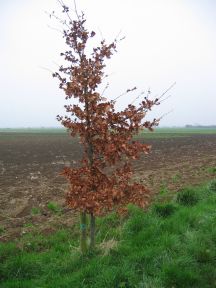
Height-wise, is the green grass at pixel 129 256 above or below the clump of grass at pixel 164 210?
below

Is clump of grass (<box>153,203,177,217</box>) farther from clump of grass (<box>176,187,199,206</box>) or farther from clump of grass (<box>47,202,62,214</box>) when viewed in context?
clump of grass (<box>47,202,62,214</box>)

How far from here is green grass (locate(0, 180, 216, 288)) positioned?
6008 mm

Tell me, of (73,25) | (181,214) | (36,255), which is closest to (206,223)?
(181,214)

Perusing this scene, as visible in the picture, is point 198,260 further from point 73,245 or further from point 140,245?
point 73,245

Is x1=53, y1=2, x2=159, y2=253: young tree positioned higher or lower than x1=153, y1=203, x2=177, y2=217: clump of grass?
higher

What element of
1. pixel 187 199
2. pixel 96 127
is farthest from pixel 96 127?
pixel 187 199

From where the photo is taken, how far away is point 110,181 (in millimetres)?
6875

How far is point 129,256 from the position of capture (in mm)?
6832

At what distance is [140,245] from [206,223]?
6.18 ft

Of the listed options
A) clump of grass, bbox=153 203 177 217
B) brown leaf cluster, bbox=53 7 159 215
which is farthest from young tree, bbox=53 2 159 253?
clump of grass, bbox=153 203 177 217

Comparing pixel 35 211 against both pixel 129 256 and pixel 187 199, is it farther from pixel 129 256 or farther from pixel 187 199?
pixel 129 256

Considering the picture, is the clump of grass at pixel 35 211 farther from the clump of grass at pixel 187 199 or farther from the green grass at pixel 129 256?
the clump of grass at pixel 187 199

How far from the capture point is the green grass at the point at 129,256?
237 inches

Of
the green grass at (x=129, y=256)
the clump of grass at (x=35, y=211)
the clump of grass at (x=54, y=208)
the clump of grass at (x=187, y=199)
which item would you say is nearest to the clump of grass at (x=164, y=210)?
the green grass at (x=129, y=256)
